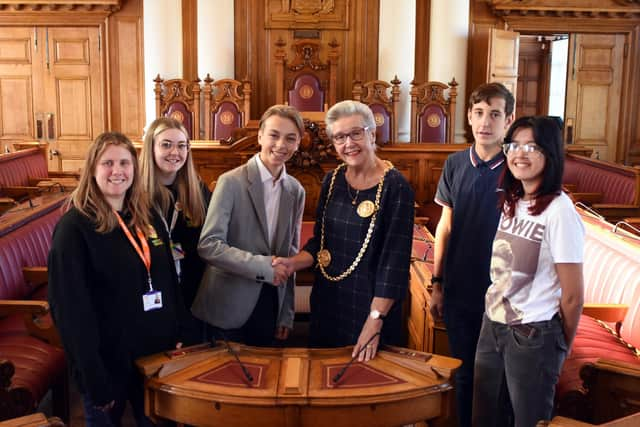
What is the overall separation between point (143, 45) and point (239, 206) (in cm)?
743

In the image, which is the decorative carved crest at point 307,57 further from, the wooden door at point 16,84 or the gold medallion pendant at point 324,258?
the gold medallion pendant at point 324,258

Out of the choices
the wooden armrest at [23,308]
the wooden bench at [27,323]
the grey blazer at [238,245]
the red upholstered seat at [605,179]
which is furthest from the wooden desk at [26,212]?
the red upholstered seat at [605,179]

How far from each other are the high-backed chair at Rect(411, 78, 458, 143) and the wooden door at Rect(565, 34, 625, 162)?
83.1 inches

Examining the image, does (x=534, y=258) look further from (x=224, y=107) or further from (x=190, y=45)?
(x=190, y=45)

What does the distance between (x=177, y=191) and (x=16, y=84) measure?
784 centimetres

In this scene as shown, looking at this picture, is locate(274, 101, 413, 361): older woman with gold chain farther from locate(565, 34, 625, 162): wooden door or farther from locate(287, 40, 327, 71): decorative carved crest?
locate(565, 34, 625, 162): wooden door

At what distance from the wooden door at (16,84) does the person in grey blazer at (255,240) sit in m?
7.93

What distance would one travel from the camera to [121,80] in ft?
29.4

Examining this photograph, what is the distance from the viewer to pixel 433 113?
8516 mm

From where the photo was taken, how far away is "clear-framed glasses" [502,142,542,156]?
174 centimetres

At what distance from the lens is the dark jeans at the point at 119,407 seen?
6.09 feet

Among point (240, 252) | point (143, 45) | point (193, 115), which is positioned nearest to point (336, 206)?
point (240, 252)

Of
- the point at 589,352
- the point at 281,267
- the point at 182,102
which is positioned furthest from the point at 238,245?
the point at 182,102

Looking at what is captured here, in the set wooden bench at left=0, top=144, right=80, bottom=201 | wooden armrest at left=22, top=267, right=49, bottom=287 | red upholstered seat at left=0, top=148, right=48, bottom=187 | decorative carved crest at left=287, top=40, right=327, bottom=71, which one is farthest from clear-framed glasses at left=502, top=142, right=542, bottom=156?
decorative carved crest at left=287, top=40, right=327, bottom=71
